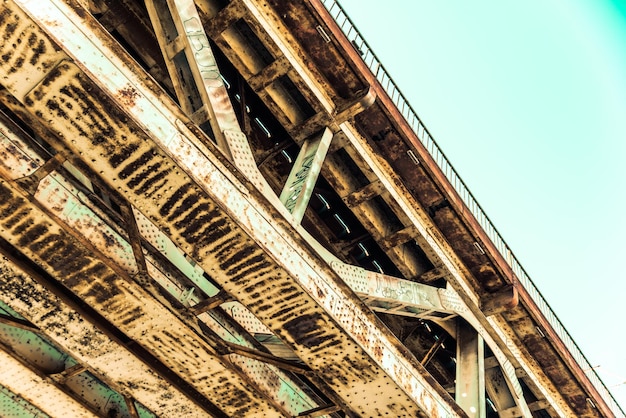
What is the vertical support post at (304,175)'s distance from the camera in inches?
210

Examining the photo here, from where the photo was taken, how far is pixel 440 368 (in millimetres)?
9930

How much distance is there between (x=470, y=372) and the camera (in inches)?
294

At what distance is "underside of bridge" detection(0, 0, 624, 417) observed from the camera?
12.5 feet

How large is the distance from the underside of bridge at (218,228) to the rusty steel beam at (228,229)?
1 centimetres

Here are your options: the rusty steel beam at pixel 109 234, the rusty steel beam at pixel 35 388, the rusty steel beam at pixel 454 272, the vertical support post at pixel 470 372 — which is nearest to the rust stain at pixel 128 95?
the rusty steel beam at pixel 109 234

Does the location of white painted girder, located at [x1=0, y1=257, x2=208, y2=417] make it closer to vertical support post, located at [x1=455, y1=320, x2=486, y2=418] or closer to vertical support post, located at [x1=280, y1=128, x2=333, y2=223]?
vertical support post, located at [x1=280, y1=128, x2=333, y2=223]

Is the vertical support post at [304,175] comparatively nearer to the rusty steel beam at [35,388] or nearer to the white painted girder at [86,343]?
the white painted girder at [86,343]

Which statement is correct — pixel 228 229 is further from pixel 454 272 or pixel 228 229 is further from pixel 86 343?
pixel 454 272

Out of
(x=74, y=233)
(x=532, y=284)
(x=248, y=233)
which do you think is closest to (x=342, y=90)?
(x=248, y=233)

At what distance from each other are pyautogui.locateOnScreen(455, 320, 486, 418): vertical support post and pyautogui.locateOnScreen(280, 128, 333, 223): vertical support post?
3.29 metres

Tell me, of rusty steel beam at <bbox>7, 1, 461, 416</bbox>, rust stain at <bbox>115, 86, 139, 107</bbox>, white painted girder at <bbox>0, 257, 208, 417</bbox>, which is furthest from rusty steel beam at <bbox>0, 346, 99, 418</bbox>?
rust stain at <bbox>115, 86, 139, 107</bbox>

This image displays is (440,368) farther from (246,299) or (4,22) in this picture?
(4,22)

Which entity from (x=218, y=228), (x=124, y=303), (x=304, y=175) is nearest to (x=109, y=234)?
(x=124, y=303)

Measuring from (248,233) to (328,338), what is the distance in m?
1.22
